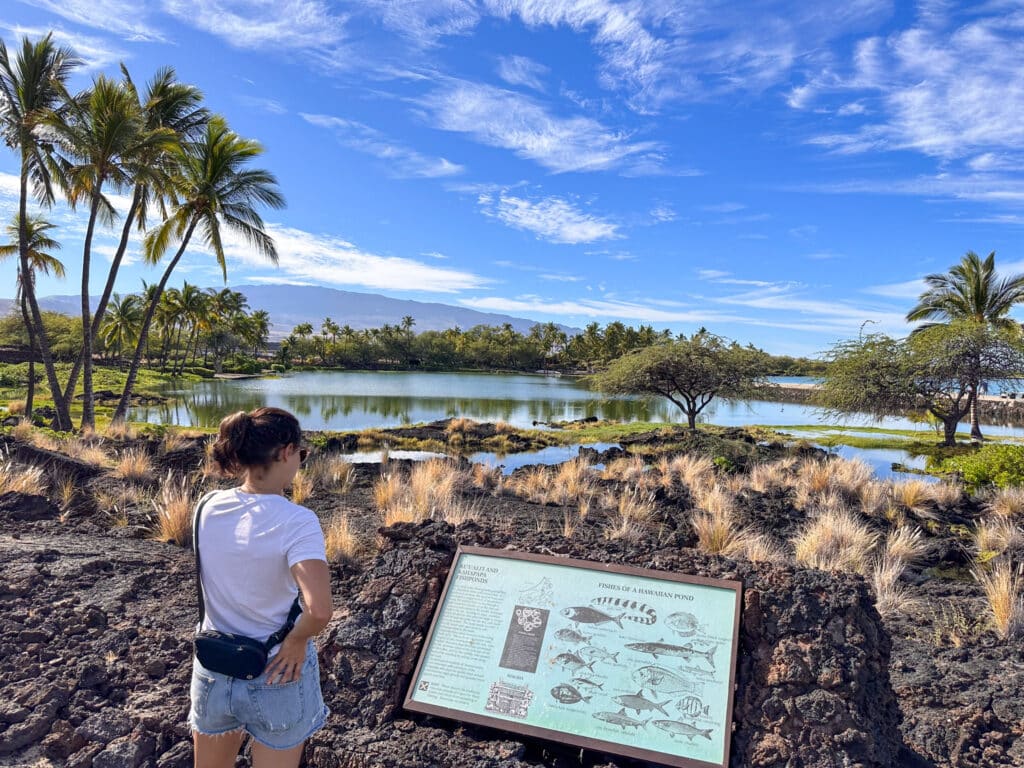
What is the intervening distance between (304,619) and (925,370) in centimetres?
2404

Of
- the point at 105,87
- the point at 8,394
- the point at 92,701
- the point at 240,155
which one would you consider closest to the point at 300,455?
the point at 92,701

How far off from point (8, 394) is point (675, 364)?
119 feet

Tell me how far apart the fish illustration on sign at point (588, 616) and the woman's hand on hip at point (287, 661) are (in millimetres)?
1729

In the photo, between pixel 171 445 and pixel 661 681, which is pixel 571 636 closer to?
pixel 661 681

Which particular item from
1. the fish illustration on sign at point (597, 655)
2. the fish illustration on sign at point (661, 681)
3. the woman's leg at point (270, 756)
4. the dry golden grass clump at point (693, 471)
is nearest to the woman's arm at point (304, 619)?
the woman's leg at point (270, 756)

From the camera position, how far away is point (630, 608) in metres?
3.37

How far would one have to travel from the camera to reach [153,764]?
10.2 feet

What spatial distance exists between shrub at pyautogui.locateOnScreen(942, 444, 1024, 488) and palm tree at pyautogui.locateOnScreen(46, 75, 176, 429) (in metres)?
20.2

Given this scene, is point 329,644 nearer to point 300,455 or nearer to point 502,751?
point 502,751

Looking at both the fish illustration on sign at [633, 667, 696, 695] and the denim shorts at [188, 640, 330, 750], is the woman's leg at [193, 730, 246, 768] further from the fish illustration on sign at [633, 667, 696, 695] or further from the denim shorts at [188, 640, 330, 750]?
the fish illustration on sign at [633, 667, 696, 695]

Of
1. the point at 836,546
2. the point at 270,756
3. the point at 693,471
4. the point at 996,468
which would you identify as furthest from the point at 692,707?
the point at 996,468

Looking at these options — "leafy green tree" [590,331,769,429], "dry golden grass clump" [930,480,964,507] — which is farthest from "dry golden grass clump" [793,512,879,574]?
"leafy green tree" [590,331,769,429]

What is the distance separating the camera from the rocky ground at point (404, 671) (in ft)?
10.2

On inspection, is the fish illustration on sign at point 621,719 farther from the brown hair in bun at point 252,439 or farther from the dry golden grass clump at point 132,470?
the dry golden grass clump at point 132,470
